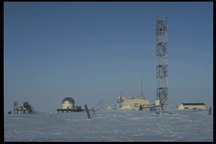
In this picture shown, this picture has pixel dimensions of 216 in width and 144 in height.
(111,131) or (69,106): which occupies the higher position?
(111,131)

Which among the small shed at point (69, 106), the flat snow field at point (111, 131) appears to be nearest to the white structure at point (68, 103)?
the small shed at point (69, 106)

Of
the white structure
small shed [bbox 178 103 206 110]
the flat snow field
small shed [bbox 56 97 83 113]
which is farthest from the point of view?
small shed [bbox 178 103 206 110]

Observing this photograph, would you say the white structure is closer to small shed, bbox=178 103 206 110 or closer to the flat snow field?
small shed, bbox=178 103 206 110

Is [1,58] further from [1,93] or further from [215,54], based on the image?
[215,54]

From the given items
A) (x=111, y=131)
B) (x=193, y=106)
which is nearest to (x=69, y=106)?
(x=193, y=106)

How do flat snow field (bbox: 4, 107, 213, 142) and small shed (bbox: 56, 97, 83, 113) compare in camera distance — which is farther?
small shed (bbox: 56, 97, 83, 113)

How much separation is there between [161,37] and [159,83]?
403 inches

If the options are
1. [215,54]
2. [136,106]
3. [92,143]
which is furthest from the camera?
[136,106]

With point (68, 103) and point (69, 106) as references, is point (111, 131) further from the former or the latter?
point (68, 103)

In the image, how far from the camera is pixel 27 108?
80250 millimetres

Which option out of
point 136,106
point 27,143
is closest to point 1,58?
point 27,143

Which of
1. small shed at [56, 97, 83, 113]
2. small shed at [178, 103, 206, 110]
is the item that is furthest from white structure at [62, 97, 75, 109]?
small shed at [178, 103, 206, 110]

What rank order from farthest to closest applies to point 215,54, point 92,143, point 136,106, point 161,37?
point 136,106 < point 161,37 < point 215,54 < point 92,143

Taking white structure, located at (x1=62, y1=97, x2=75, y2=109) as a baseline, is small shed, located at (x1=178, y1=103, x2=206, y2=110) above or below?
below
